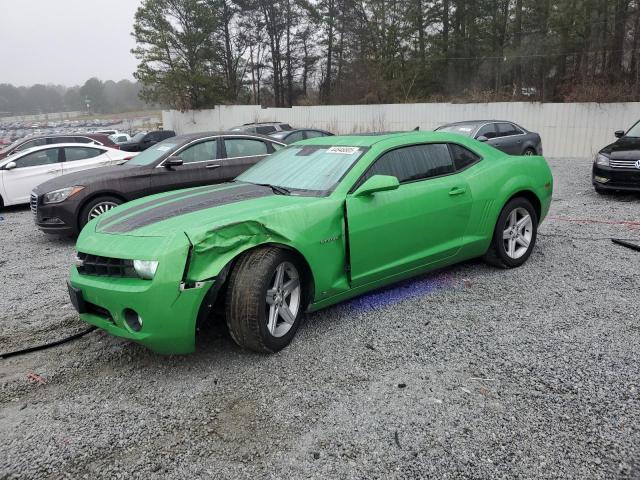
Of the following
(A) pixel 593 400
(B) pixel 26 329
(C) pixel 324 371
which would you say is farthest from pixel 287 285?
(B) pixel 26 329

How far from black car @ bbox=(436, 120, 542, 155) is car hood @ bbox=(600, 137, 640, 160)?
316cm

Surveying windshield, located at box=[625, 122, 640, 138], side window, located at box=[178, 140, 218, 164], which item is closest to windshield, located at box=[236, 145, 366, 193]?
side window, located at box=[178, 140, 218, 164]

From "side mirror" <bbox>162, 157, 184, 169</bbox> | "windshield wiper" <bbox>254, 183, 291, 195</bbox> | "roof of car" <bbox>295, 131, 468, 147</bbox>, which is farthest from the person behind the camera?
"side mirror" <bbox>162, 157, 184, 169</bbox>

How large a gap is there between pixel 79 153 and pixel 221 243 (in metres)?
8.73

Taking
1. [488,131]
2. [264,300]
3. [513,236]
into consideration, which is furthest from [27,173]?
[488,131]

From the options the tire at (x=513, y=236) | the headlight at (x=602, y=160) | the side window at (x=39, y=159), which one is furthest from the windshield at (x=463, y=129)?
the side window at (x=39, y=159)

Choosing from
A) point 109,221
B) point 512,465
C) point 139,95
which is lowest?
point 512,465

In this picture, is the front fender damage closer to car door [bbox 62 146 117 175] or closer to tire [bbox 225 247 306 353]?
tire [bbox 225 247 306 353]

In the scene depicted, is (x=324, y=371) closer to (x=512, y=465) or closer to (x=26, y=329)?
(x=512, y=465)

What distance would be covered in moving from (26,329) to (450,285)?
3784 mm

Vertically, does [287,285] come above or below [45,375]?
above

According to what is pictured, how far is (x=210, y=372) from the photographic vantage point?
11.2 ft

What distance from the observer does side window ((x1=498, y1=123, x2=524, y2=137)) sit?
12.9 m

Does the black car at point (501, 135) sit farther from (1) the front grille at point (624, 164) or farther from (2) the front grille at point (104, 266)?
(2) the front grille at point (104, 266)
